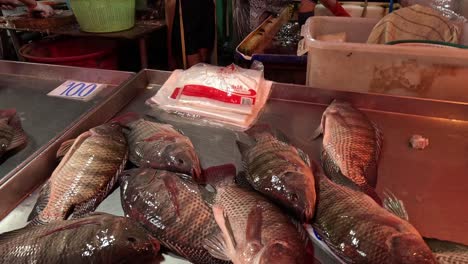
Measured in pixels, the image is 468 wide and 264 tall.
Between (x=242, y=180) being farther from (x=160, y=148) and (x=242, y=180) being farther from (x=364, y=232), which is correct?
(x=364, y=232)

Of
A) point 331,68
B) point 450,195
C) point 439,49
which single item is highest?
point 439,49

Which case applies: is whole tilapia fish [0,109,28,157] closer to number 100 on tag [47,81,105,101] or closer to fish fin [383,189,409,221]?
number 100 on tag [47,81,105,101]

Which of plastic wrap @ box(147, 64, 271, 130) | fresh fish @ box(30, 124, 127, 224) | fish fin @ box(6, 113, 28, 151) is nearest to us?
fresh fish @ box(30, 124, 127, 224)

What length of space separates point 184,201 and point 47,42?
310 centimetres

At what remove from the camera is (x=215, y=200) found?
4.08ft

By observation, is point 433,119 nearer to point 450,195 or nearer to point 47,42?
point 450,195

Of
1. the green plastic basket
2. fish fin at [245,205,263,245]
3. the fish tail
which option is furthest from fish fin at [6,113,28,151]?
the green plastic basket

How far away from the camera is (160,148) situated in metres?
1.48

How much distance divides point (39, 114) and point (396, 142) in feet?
5.84

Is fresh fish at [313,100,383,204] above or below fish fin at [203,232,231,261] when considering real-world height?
above

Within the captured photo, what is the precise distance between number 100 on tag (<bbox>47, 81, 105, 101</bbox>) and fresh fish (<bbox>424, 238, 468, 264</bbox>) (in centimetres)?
183

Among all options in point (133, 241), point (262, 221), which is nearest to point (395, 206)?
point (262, 221)

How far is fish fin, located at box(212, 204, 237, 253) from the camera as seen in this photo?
1.04 metres

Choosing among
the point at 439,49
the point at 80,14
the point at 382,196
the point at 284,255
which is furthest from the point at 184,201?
the point at 80,14
